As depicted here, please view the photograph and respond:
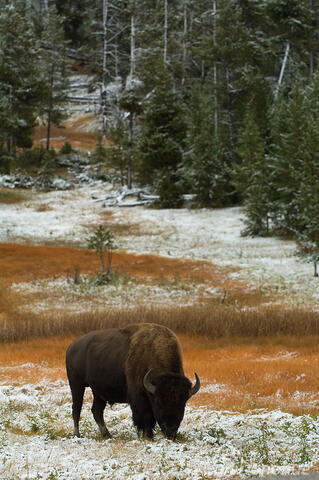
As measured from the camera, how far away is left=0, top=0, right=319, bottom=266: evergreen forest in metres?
36.5

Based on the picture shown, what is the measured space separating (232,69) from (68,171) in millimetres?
27760

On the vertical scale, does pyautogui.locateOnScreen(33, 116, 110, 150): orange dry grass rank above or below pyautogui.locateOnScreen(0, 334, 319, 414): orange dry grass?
above

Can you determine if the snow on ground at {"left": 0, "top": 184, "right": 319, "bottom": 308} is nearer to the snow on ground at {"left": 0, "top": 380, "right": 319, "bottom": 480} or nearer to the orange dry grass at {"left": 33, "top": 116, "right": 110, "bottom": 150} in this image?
the snow on ground at {"left": 0, "top": 380, "right": 319, "bottom": 480}

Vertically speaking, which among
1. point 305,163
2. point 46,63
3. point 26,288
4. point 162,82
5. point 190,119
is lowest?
point 26,288

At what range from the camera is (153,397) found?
641cm

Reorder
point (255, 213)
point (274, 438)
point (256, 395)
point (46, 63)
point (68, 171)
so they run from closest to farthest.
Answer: point (274, 438), point (256, 395), point (255, 213), point (68, 171), point (46, 63)

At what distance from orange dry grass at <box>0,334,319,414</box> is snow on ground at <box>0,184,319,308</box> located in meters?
5.68

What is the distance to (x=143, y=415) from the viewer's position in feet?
22.1

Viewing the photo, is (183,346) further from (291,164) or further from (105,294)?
(291,164)

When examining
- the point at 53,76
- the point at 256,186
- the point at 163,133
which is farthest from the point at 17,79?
the point at 256,186

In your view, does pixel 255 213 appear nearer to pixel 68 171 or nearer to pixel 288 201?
pixel 288 201

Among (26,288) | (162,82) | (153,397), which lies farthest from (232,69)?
(153,397)

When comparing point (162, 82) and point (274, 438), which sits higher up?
point (162, 82)

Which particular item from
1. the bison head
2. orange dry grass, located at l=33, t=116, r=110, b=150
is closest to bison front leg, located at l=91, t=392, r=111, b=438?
the bison head
